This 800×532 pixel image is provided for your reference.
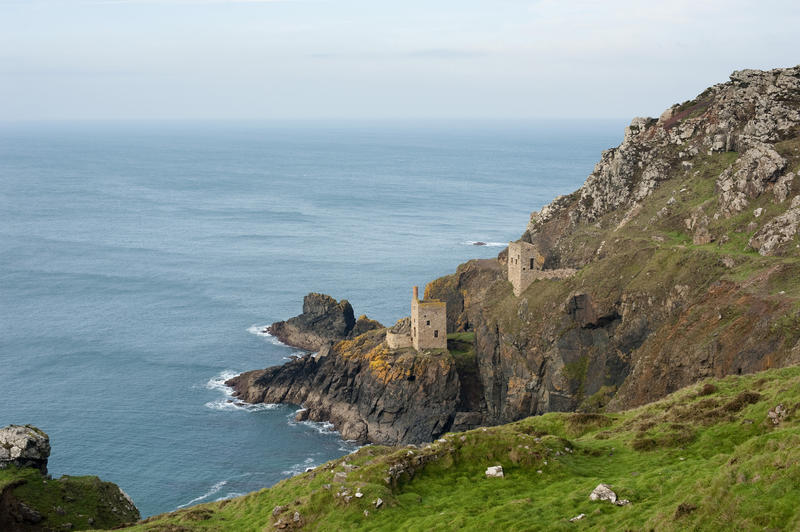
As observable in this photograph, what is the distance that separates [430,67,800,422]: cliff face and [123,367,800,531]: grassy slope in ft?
71.6

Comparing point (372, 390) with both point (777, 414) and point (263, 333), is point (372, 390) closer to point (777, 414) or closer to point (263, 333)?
point (263, 333)

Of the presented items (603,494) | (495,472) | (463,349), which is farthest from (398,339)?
(603,494)

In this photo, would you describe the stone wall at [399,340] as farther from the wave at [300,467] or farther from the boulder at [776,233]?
the boulder at [776,233]

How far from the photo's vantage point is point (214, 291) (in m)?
161

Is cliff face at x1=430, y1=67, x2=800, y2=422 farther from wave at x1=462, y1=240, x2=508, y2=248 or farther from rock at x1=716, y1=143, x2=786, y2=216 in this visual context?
wave at x1=462, y1=240, x2=508, y2=248

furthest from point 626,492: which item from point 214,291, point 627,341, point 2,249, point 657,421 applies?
point 2,249

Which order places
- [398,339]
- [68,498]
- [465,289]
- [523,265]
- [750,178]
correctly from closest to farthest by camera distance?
[68,498] → [750,178] → [523,265] → [398,339] → [465,289]

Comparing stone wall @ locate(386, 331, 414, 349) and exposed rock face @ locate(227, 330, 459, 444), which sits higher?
stone wall @ locate(386, 331, 414, 349)

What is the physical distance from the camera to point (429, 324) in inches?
3971

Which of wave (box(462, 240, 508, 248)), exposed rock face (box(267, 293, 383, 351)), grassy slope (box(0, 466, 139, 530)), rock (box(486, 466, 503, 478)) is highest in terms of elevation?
rock (box(486, 466, 503, 478))

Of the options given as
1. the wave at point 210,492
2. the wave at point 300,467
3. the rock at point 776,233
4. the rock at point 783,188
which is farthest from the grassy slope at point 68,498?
the rock at point 783,188

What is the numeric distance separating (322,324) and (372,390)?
28.1 meters

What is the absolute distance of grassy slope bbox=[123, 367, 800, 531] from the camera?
3016 centimetres

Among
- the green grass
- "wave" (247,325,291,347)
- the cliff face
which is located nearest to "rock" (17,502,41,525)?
the cliff face
